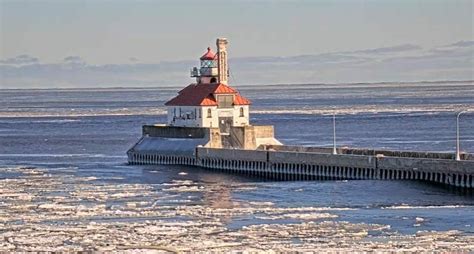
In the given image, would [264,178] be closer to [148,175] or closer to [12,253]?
[148,175]

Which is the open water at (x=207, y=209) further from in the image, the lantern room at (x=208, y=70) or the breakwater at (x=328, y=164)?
the lantern room at (x=208, y=70)

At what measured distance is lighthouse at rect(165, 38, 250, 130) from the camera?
7675 centimetres

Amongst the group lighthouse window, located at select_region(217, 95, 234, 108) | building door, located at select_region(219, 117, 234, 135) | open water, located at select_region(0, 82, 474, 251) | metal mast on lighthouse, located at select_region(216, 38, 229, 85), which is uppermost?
metal mast on lighthouse, located at select_region(216, 38, 229, 85)

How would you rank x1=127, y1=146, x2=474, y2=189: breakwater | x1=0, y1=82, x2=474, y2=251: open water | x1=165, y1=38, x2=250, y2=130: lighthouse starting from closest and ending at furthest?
1. x1=0, y1=82, x2=474, y2=251: open water
2. x1=127, y1=146, x2=474, y2=189: breakwater
3. x1=165, y1=38, x2=250, y2=130: lighthouse

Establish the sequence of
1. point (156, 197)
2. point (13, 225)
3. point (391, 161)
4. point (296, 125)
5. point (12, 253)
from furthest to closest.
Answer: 1. point (296, 125)
2. point (391, 161)
3. point (156, 197)
4. point (13, 225)
5. point (12, 253)

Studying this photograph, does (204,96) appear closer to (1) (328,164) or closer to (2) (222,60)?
(2) (222,60)

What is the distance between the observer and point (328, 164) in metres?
63.7

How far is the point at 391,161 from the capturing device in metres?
60.2

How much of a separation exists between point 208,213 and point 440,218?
8608 mm

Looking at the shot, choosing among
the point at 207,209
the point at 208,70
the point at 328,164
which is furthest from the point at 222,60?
the point at 207,209

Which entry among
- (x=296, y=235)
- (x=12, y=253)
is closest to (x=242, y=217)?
(x=296, y=235)

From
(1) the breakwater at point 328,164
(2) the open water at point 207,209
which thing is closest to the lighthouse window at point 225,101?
(1) the breakwater at point 328,164

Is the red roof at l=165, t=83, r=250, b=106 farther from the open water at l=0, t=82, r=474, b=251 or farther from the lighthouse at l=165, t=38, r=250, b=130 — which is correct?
the open water at l=0, t=82, r=474, b=251

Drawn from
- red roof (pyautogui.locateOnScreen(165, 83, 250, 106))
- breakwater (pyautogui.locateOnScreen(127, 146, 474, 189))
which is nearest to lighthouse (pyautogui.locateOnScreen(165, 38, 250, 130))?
red roof (pyautogui.locateOnScreen(165, 83, 250, 106))
